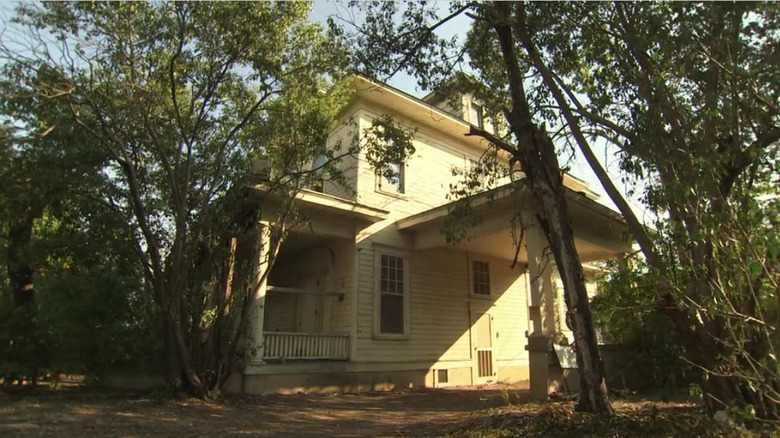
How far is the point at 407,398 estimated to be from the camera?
1081cm

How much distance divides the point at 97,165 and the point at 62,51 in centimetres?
218

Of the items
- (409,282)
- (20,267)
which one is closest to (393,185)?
(409,282)

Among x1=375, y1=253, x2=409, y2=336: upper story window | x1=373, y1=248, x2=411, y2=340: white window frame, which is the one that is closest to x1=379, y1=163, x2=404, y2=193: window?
x1=373, y1=248, x2=411, y2=340: white window frame

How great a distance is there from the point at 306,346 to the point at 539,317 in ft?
16.7

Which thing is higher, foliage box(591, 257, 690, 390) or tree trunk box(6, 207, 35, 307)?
tree trunk box(6, 207, 35, 307)

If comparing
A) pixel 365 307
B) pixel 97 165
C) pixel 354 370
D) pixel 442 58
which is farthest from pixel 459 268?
pixel 97 165

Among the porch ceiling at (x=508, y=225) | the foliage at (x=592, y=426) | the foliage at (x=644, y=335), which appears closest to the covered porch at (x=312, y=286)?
the porch ceiling at (x=508, y=225)

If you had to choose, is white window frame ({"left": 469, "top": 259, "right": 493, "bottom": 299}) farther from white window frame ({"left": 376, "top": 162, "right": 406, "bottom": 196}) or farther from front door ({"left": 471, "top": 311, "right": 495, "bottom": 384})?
white window frame ({"left": 376, "top": 162, "right": 406, "bottom": 196})

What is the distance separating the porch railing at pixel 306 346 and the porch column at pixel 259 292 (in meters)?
0.29

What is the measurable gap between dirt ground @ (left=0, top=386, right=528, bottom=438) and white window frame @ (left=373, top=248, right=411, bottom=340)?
2.23 metres

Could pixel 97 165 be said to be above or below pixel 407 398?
above

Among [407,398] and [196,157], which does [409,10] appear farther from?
[407,398]

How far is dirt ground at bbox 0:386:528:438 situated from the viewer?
6.51 m

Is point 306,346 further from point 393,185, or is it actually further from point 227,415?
point 393,185
